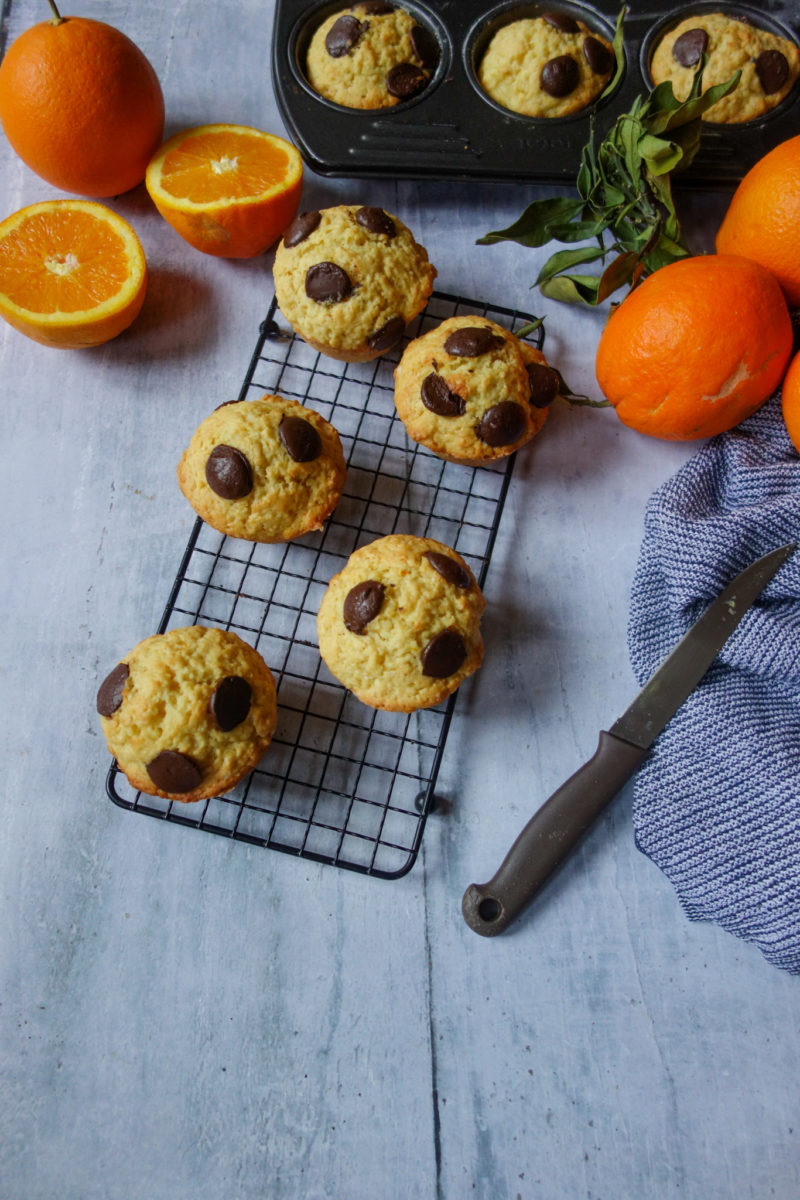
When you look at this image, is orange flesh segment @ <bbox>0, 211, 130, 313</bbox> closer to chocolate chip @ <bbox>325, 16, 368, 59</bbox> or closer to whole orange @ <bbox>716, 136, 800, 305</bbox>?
chocolate chip @ <bbox>325, 16, 368, 59</bbox>

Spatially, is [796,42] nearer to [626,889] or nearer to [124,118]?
[124,118]

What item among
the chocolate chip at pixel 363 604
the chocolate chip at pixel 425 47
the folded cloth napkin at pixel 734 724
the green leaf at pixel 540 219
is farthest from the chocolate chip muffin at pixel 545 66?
the chocolate chip at pixel 363 604

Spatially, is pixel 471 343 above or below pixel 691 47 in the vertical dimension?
below

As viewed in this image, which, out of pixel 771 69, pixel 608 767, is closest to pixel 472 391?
pixel 608 767

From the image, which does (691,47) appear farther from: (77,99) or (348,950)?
(348,950)

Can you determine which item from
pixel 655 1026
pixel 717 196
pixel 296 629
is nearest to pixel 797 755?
pixel 655 1026

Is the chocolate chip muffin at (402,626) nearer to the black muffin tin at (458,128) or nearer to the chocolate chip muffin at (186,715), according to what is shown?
the chocolate chip muffin at (186,715)

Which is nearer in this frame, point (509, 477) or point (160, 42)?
point (509, 477)
